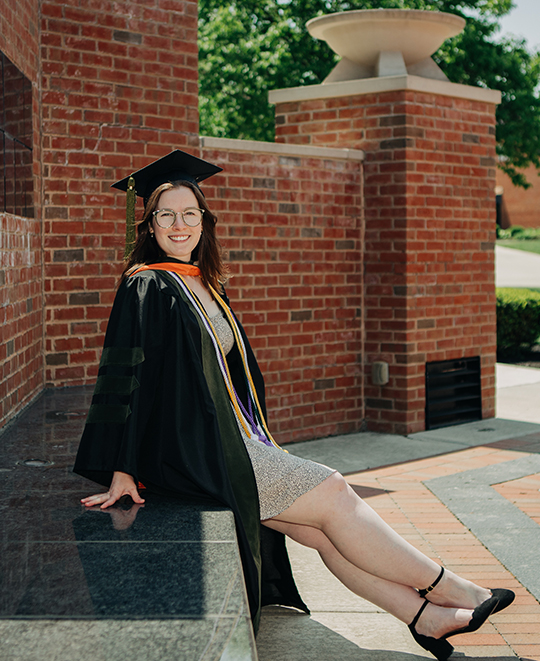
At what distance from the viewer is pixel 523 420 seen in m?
7.50

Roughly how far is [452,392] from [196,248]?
4567mm

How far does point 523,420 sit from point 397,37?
354 cm

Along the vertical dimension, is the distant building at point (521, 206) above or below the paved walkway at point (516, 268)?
above

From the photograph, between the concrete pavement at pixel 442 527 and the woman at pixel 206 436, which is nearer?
the woman at pixel 206 436

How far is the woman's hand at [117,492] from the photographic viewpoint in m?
2.70

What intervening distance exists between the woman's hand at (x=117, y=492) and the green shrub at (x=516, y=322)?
10.5m

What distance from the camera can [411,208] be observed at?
6852 millimetres

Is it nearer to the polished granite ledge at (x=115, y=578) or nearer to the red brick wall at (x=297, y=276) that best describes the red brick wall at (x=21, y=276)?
the polished granite ledge at (x=115, y=578)

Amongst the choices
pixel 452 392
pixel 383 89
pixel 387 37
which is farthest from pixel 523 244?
pixel 383 89

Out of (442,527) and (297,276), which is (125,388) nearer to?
(442,527)

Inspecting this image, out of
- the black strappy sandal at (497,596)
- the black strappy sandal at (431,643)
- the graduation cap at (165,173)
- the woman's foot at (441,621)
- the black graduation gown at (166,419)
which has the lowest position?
the black strappy sandal at (431,643)

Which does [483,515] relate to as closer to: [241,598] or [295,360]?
[295,360]

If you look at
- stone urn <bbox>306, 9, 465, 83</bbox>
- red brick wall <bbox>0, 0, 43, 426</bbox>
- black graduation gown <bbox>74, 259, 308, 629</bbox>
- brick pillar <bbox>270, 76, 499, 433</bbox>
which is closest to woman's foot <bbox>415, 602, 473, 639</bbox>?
black graduation gown <bbox>74, 259, 308, 629</bbox>

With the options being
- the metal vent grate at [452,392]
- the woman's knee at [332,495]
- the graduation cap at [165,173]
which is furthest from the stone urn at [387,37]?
the woman's knee at [332,495]
